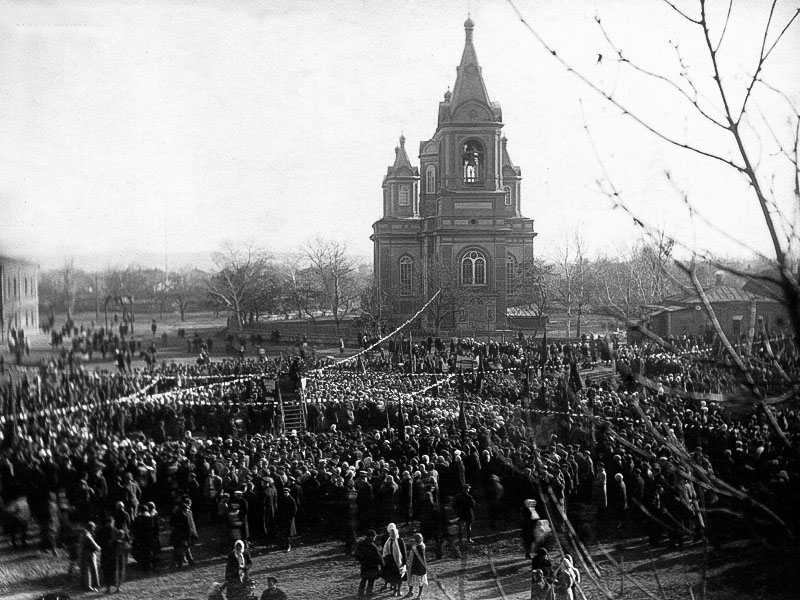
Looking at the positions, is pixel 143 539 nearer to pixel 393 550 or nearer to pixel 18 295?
pixel 393 550

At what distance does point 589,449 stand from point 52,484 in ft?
20.1

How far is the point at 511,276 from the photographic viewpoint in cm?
834

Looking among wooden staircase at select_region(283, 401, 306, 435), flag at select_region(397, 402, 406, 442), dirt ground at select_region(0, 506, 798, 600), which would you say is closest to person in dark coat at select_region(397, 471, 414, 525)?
dirt ground at select_region(0, 506, 798, 600)

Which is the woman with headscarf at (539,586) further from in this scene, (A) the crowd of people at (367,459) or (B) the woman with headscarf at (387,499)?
(B) the woman with headscarf at (387,499)

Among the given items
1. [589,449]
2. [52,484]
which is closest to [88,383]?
[52,484]

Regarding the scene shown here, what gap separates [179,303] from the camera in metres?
6.81

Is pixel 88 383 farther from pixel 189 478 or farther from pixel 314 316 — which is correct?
pixel 314 316

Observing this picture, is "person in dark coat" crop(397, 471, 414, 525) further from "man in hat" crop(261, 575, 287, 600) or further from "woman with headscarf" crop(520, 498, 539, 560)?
"man in hat" crop(261, 575, 287, 600)

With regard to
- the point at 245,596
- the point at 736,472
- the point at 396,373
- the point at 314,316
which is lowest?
the point at 245,596

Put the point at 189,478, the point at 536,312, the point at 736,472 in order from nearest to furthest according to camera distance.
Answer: the point at 189,478 < the point at 736,472 < the point at 536,312

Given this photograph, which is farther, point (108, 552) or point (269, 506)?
Answer: point (269, 506)

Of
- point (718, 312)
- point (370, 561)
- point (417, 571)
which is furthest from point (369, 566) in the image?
point (718, 312)

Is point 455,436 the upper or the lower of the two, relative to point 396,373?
lower

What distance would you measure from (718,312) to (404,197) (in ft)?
13.4
